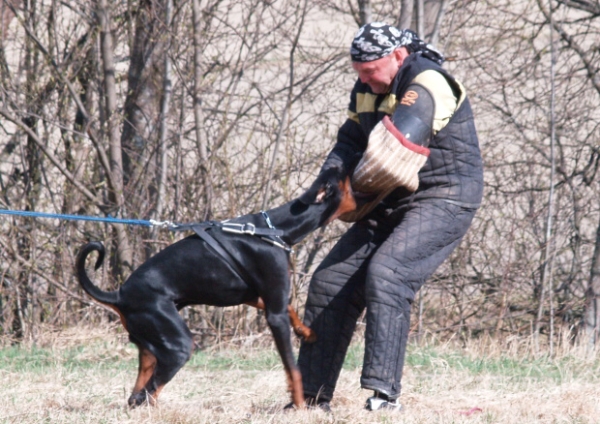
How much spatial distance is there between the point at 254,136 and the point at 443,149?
3.63 meters

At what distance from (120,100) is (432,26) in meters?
2.86

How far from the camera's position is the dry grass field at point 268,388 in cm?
392

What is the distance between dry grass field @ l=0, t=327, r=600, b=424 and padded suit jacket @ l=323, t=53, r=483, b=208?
3.33ft

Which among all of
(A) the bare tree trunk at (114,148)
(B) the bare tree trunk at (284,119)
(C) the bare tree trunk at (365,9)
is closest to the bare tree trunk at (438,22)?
(C) the bare tree trunk at (365,9)

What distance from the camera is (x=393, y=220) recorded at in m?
4.23

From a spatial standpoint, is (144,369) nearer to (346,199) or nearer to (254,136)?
(346,199)

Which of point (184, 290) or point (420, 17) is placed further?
point (420, 17)

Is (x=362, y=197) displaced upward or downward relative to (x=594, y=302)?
upward

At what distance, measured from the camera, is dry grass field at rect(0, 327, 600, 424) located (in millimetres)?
3924

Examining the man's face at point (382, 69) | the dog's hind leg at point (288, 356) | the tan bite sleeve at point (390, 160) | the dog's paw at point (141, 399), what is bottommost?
the dog's paw at point (141, 399)

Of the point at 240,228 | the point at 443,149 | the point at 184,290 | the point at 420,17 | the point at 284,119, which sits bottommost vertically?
the point at 184,290

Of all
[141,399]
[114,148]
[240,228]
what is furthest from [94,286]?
[114,148]


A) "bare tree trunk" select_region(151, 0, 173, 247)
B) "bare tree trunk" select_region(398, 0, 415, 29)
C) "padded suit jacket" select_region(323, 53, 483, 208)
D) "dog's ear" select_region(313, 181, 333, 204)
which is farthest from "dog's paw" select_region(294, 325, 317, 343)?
"bare tree trunk" select_region(398, 0, 415, 29)

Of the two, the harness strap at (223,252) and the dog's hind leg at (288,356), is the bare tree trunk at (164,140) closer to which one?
the harness strap at (223,252)
